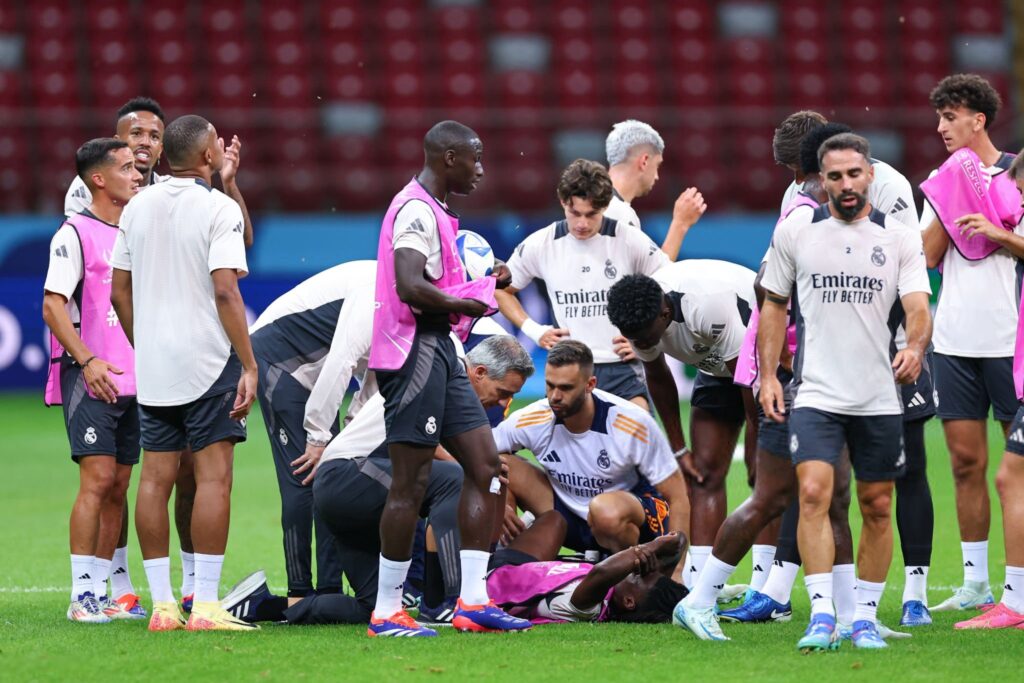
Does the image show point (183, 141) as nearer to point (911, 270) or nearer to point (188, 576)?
point (188, 576)

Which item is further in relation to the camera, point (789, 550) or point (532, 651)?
point (789, 550)

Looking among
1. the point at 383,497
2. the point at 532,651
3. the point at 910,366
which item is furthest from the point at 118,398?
the point at 910,366

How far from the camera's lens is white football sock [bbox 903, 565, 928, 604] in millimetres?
6711

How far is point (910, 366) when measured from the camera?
574cm

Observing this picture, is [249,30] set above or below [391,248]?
above

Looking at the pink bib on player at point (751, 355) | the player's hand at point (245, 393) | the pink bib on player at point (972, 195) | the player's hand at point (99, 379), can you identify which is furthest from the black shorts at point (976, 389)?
the player's hand at point (99, 379)

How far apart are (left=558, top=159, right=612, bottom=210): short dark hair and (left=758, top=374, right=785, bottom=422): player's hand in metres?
2.23

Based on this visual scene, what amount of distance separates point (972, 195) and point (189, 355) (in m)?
3.77

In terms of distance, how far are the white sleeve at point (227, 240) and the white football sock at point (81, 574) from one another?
1.54m

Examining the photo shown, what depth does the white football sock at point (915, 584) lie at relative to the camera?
671 cm

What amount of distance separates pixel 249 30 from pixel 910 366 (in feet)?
53.8

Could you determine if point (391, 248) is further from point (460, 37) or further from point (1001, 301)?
point (460, 37)

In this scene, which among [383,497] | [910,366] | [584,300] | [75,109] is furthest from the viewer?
[75,109]

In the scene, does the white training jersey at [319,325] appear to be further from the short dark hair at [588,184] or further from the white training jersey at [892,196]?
the white training jersey at [892,196]
